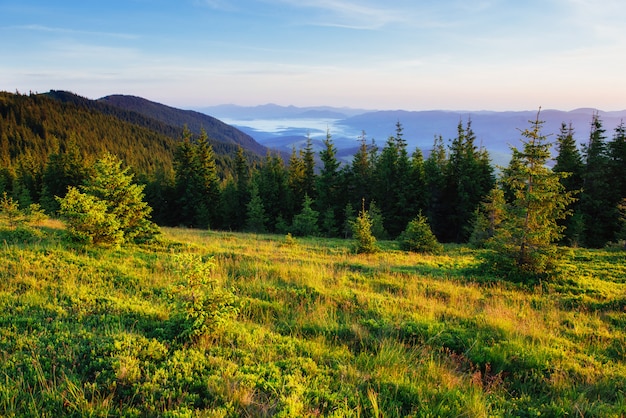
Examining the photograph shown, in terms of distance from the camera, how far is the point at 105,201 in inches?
445

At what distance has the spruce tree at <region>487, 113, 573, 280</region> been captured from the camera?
11.0m

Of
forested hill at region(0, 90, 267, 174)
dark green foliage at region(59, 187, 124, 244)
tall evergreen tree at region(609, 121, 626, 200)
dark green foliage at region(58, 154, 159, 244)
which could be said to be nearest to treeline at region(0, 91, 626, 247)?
→ tall evergreen tree at region(609, 121, 626, 200)

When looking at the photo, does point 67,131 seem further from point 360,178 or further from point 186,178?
point 360,178

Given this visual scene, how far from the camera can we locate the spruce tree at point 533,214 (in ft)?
36.2

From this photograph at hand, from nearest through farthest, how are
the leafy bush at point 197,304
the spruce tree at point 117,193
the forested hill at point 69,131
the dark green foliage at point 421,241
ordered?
the leafy bush at point 197,304 → the spruce tree at point 117,193 → the dark green foliage at point 421,241 → the forested hill at point 69,131

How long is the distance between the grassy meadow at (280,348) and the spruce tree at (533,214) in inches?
84.3

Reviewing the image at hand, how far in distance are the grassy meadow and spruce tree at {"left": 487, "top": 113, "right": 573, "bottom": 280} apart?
2141 mm

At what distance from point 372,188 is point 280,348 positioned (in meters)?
39.8

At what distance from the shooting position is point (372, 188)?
43906mm

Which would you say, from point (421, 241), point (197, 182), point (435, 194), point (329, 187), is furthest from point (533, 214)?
point (197, 182)

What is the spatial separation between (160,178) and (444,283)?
52761 mm

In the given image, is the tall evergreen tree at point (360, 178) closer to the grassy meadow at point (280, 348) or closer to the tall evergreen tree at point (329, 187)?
the tall evergreen tree at point (329, 187)

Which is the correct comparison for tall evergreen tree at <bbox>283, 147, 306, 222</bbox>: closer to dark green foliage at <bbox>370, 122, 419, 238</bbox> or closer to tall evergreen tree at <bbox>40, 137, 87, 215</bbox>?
dark green foliage at <bbox>370, 122, 419, 238</bbox>

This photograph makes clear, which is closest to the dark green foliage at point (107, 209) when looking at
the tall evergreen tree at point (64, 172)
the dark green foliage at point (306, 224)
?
the dark green foliage at point (306, 224)
